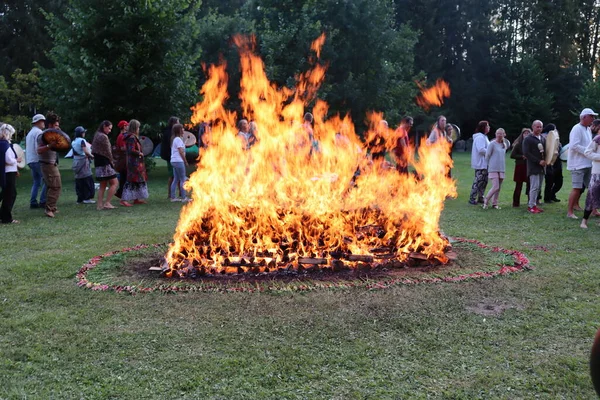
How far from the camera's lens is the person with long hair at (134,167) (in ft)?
45.3

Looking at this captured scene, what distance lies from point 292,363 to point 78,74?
18804 mm

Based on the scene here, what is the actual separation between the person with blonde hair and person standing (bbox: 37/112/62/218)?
86 centimetres

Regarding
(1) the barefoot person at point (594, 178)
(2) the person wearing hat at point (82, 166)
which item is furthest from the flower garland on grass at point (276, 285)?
(2) the person wearing hat at point (82, 166)

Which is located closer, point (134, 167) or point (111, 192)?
point (111, 192)

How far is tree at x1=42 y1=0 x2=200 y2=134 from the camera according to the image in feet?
67.6

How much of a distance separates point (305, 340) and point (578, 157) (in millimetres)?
9276

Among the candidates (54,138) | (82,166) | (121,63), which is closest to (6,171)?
(54,138)

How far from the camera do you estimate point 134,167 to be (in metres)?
14.1

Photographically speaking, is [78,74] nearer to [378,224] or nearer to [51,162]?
[51,162]

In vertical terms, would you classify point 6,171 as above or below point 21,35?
below

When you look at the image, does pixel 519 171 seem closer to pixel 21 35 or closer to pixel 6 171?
pixel 6 171

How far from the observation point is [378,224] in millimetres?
8719

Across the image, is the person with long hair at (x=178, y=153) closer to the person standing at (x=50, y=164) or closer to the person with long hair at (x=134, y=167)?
the person with long hair at (x=134, y=167)

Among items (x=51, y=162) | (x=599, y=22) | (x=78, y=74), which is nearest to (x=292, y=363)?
(x=51, y=162)
